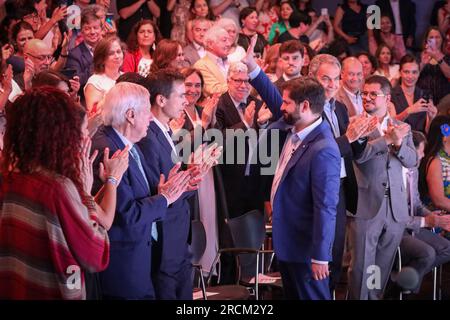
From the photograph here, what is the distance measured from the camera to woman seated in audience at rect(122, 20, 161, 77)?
6.85 metres

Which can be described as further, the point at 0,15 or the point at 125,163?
the point at 0,15

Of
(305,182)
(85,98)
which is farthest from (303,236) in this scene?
(85,98)

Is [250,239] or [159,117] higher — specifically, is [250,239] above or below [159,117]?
below

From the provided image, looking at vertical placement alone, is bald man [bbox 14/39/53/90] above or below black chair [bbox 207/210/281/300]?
above

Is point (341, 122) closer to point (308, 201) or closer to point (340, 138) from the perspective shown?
point (340, 138)

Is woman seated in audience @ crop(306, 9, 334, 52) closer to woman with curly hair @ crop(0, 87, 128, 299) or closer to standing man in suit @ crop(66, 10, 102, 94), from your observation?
standing man in suit @ crop(66, 10, 102, 94)

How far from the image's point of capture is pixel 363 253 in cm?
555

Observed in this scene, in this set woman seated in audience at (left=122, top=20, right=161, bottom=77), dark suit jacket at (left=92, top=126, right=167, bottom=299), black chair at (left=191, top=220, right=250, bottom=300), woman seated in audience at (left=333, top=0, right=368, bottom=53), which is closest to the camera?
dark suit jacket at (left=92, top=126, right=167, bottom=299)

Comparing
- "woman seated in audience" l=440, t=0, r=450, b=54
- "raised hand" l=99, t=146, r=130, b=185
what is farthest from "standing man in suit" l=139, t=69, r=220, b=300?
"woman seated in audience" l=440, t=0, r=450, b=54

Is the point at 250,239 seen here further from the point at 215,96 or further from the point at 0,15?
the point at 0,15

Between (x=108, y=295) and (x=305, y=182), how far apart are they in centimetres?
121

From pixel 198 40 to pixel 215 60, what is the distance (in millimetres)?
740

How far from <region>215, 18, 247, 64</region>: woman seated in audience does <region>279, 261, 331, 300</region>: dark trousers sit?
2643 mm
